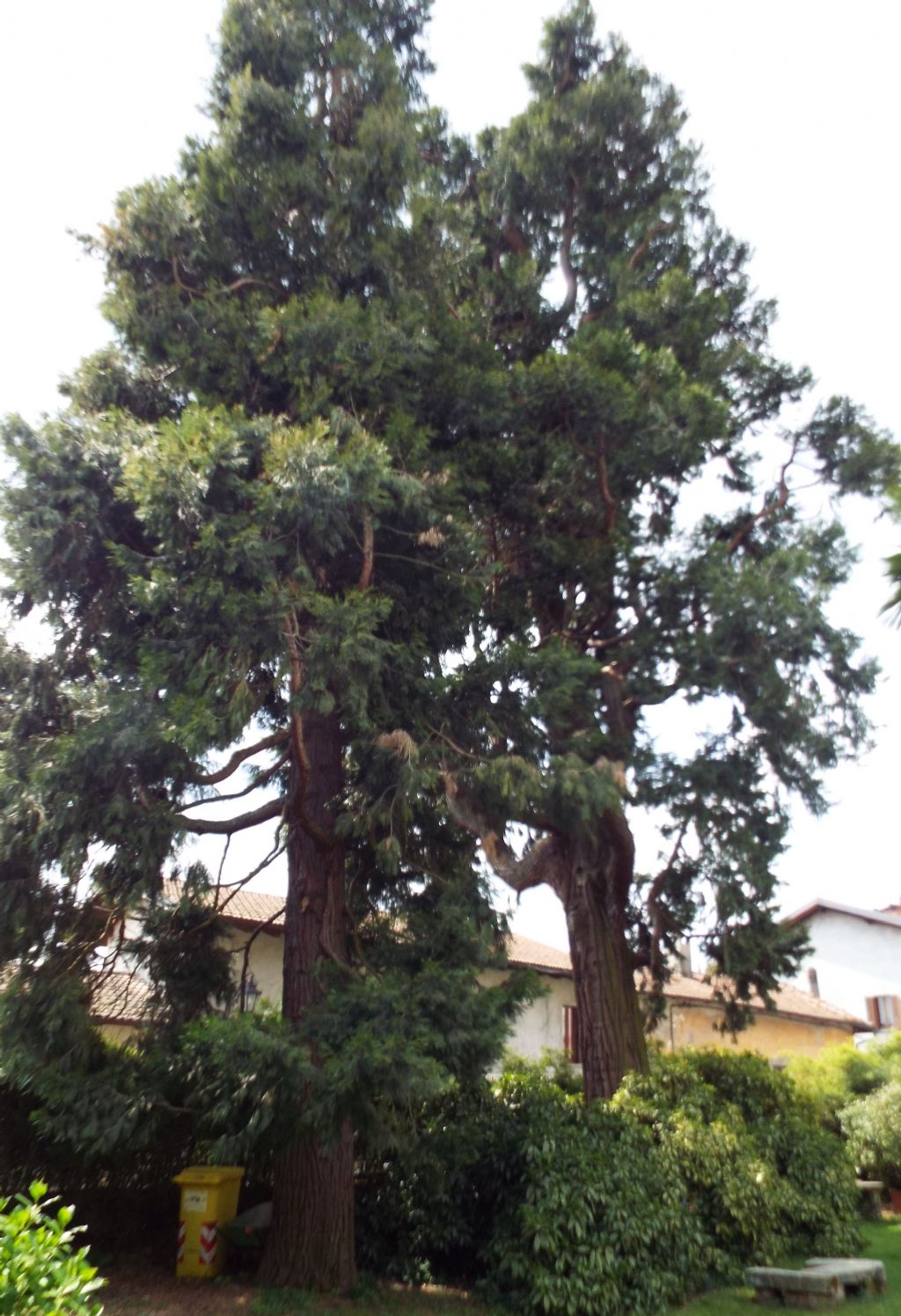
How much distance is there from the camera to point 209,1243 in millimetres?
9125

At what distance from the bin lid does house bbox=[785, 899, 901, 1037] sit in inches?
894

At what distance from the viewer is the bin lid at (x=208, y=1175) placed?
30.6 ft

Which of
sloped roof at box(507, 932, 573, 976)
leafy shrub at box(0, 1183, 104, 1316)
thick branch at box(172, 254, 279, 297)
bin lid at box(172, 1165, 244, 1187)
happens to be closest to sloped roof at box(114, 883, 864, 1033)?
sloped roof at box(507, 932, 573, 976)

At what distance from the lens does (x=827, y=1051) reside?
1934 cm

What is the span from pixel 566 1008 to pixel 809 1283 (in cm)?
1350

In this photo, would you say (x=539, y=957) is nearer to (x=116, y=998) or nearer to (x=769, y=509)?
(x=769, y=509)

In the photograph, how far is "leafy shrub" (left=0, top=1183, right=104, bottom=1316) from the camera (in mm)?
3168

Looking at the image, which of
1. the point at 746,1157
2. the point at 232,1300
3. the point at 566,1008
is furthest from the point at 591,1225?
the point at 566,1008

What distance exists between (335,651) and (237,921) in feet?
23.1

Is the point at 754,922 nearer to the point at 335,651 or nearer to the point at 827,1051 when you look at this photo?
the point at 335,651

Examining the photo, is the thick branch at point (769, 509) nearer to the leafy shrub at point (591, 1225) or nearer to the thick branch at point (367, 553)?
the thick branch at point (367, 553)

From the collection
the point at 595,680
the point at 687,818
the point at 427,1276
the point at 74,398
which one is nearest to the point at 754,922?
the point at 687,818

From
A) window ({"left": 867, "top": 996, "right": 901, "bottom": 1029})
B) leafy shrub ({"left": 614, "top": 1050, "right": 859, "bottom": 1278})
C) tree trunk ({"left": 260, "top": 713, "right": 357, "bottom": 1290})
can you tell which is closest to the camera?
tree trunk ({"left": 260, "top": 713, "right": 357, "bottom": 1290})

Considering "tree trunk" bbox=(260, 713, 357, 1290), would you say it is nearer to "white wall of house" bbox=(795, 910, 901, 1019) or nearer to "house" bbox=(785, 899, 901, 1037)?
"house" bbox=(785, 899, 901, 1037)
